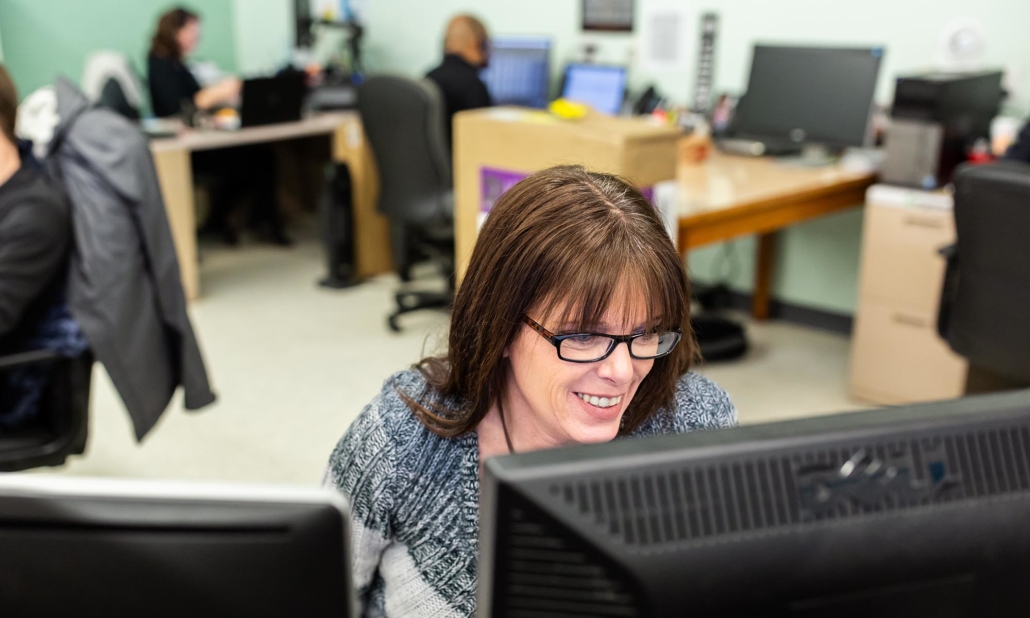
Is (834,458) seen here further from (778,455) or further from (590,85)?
(590,85)

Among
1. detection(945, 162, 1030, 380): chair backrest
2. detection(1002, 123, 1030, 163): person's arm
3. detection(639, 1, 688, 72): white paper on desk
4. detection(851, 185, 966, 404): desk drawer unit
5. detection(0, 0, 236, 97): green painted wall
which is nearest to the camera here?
detection(945, 162, 1030, 380): chair backrest

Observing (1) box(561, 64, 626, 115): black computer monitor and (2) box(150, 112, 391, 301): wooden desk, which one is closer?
(2) box(150, 112, 391, 301): wooden desk

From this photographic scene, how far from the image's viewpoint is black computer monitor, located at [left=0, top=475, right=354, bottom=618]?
58 cm

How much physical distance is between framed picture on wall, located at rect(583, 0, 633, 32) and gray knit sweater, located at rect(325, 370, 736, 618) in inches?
141

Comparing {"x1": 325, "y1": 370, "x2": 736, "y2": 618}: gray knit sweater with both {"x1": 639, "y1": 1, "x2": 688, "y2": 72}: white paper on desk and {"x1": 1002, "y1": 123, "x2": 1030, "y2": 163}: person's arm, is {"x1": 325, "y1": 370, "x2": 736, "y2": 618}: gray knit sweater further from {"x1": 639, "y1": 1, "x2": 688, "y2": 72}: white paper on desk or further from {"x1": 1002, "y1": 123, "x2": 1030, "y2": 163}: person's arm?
{"x1": 639, "y1": 1, "x2": 688, "y2": 72}: white paper on desk

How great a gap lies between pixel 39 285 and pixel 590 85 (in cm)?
293

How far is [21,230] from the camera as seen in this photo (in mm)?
1897

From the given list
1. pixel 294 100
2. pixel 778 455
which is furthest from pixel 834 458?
pixel 294 100

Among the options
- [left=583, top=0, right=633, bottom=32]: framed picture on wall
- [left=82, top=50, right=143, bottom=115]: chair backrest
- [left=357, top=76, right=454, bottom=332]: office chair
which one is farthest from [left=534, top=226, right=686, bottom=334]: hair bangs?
[left=82, top=50, right=143, bottom=115]: chair backrest

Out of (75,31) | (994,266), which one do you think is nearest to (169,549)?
(994,266)

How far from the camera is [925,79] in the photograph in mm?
3061

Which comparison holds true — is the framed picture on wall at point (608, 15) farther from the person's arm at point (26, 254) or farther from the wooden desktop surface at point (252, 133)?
the person's arm at point (26, 254)

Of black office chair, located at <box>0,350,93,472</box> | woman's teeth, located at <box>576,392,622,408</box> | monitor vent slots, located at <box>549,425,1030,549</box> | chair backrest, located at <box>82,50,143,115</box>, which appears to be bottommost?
black office chair, located at <box>0,350,93,472</box>

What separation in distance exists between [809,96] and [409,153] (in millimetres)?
1436
